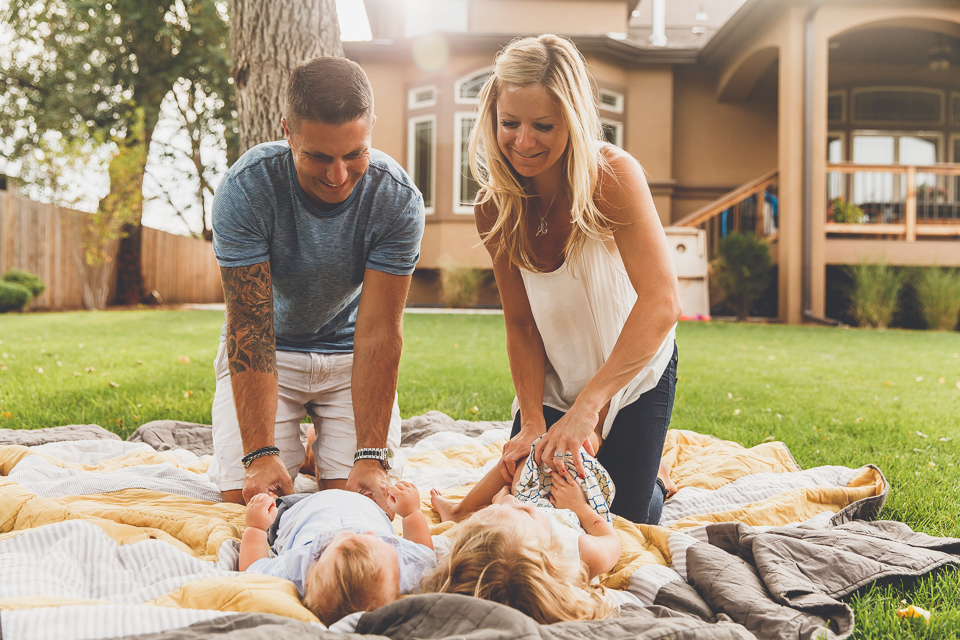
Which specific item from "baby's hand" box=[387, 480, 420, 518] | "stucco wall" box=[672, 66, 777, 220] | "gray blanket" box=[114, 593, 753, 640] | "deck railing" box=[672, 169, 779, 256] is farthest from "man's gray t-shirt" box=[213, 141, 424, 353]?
"stucco wall" box=[672, 66, 777, 220]

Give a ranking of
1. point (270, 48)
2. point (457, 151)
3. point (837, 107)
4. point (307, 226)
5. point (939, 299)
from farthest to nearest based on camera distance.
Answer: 1. point (837, 107)
2. point (457, 151)
3. point (939, 299)
4. point (270, 48)
5. point (307, 226)

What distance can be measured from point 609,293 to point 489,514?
3.27 ft

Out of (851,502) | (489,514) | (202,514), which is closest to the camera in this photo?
(489,514)

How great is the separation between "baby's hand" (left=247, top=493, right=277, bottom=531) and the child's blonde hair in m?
Result: 0.44

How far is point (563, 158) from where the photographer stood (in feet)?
8.20

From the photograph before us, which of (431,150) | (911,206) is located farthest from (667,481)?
(431,150)

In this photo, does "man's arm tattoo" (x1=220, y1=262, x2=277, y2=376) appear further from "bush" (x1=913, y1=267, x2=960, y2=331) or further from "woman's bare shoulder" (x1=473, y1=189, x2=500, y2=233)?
"bush" (x1=913, y1=267, x2=960, y2=331)

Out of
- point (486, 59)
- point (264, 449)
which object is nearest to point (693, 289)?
point (486, 59)

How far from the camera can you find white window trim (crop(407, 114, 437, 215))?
13.5 m

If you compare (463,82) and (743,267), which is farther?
(463,82)

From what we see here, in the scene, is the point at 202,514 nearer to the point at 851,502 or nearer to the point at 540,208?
the point at 540,208

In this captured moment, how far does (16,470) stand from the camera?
2861 mm

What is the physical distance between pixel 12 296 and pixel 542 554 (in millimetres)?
12457

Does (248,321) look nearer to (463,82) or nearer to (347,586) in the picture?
(347,586)
